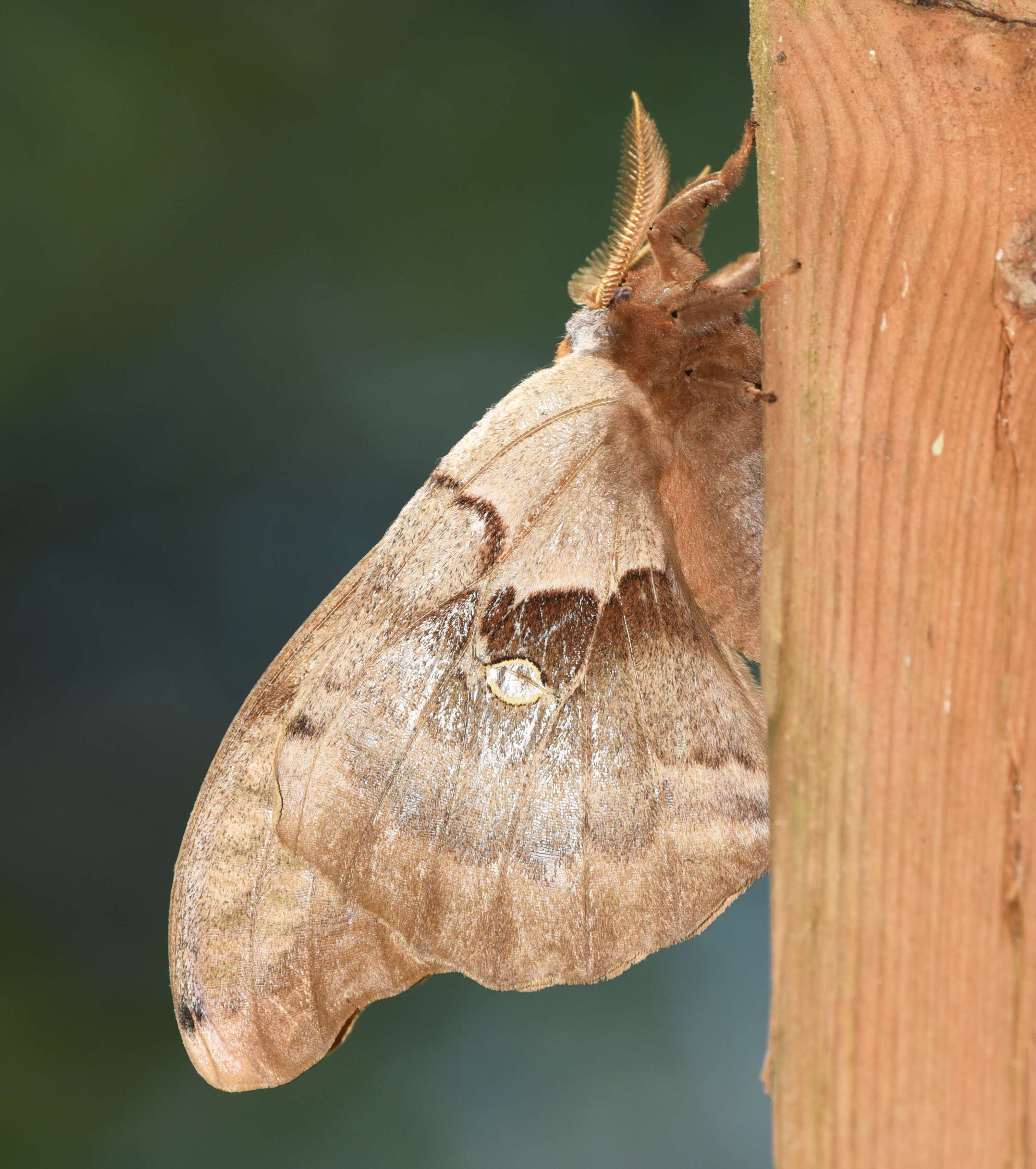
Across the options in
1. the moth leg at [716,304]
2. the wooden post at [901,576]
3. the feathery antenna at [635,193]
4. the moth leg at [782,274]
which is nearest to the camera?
the wooden post at [901,576]

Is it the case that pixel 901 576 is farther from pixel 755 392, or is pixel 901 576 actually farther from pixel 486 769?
pixel 486 769

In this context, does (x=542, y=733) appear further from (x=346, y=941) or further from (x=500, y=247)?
(x=500, y=247)

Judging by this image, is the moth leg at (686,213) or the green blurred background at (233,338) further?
the green blurred background at (233,338)

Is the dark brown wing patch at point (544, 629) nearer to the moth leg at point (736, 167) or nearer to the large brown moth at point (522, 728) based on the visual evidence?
the large brown moth at point (522, 728)

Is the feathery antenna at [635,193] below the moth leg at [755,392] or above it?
above

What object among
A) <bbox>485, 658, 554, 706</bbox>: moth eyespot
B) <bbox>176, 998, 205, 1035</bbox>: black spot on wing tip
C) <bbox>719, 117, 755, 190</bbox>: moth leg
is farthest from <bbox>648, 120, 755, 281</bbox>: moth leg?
<bbox>176, 998, 205, 1035</bbox>: black spot on wing tip

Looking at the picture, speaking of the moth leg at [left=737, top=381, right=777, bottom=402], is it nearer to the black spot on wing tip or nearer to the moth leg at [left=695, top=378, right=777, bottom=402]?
the moth leg at [left=695, top=378, right=777, bottom=402]

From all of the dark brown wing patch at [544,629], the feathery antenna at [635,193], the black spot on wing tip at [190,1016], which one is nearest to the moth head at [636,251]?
the feathery antenna at [635,193]
